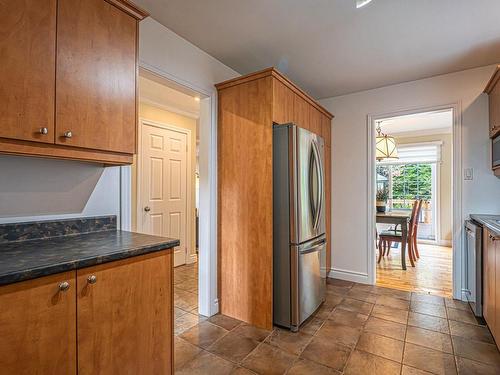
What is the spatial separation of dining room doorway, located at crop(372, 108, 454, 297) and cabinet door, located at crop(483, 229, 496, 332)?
4.95 feet

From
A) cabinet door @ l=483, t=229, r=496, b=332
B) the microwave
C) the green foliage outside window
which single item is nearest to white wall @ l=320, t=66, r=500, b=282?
the microwave

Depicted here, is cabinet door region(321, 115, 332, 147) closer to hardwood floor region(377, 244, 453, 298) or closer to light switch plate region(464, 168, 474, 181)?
light switch plate region(464, 168, 474, 181)

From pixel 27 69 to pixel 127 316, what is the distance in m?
1.17

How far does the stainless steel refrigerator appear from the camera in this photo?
222cm

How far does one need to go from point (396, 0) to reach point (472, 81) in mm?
1720

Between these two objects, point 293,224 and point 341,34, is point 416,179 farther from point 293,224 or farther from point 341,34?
point 293,224

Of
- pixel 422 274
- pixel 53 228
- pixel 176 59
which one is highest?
pixel 176 59

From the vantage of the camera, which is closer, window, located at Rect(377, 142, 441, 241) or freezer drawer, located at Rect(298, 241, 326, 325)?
freezer drawer, located at Rect(298, 241, 326, 325)

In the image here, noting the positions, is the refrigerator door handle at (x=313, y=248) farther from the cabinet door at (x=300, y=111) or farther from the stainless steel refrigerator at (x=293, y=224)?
the cabinet door at (x=300, y=111)

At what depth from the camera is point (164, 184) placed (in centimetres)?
384

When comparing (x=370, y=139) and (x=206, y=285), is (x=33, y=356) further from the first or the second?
(x=370, y=139)

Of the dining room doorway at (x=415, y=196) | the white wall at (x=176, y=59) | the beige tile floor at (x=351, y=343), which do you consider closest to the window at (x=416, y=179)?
the dining room doorway at (x=415, y=196)

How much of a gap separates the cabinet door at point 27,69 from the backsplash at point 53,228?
52cm

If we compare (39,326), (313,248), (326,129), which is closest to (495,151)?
(326,129)
